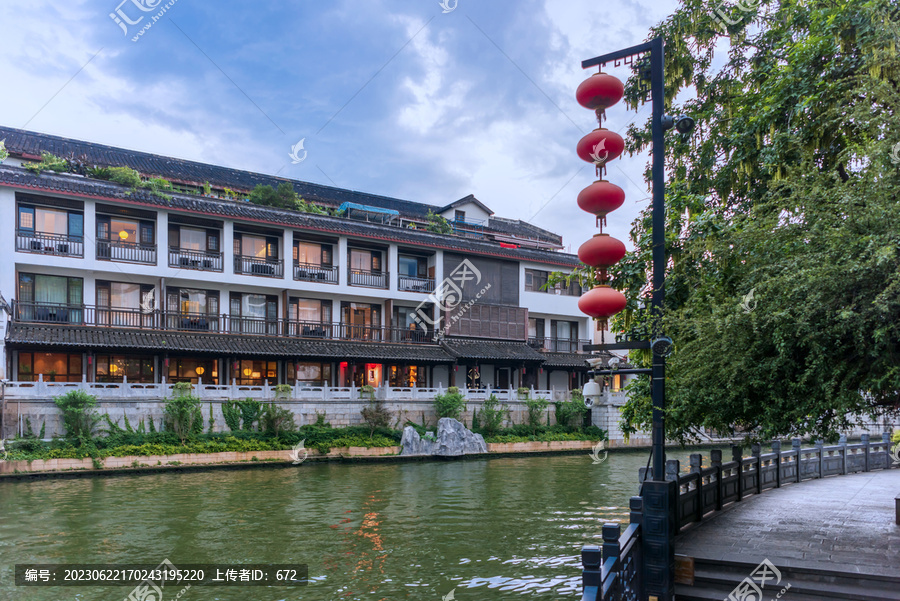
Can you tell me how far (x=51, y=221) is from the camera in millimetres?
26875

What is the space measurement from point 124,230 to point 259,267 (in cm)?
586

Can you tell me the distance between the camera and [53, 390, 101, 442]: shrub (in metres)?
22.2

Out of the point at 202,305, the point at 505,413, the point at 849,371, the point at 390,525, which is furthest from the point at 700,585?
the point at 202,305

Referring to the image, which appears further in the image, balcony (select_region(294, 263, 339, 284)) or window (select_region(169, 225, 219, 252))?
balcony (select_region(294, 263, 339, 284))

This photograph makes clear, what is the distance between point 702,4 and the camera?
1127cm

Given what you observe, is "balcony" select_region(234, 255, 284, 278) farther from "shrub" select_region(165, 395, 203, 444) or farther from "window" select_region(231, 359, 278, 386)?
"shrub" select_region(165, 395, 203, 444)

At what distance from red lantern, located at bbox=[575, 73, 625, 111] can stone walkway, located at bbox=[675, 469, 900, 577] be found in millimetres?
5094

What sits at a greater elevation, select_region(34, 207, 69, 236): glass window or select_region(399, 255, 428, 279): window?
select_region(34, 207, 69, 236): glass window

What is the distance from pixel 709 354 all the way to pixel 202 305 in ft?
87.6

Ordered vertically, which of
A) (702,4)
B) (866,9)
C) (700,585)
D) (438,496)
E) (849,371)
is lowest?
(438,496)

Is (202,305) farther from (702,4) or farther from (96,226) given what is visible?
(702,4)

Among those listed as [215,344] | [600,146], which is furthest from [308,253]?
[600,146]

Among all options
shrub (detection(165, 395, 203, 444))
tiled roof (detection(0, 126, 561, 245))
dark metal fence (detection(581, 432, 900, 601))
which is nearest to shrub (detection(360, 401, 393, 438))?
shrub (detection(165, 395, 203, 444))

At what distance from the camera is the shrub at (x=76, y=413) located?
72.9 ft
